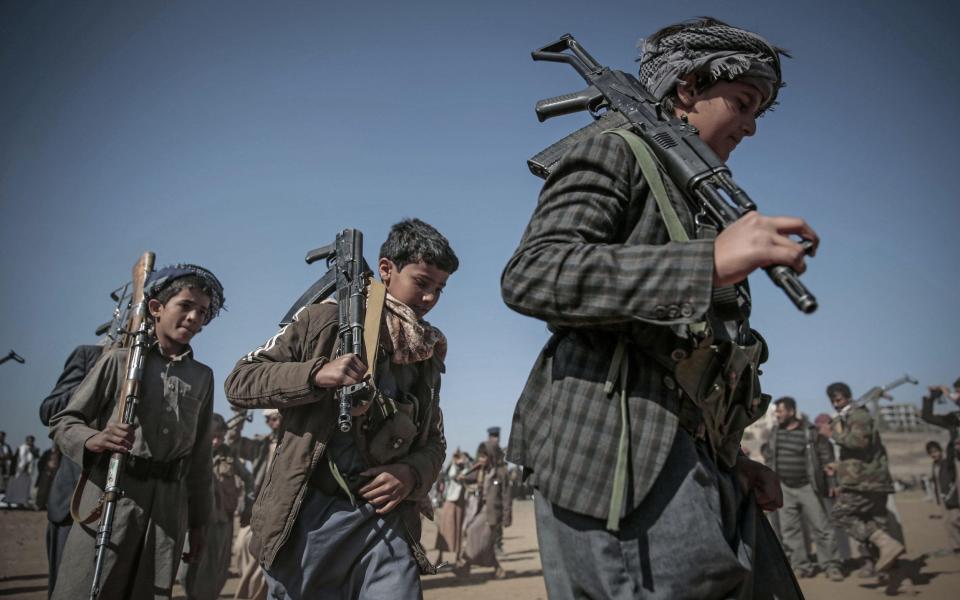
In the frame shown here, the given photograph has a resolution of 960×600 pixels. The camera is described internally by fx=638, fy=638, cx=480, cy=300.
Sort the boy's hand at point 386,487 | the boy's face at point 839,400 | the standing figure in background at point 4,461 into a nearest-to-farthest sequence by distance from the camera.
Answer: the boy's hand at point 386,487
the boy's face at point 839,400
the standing figure in background at point 4,461

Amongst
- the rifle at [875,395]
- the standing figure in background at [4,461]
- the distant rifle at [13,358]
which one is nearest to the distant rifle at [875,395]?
the rifle at [875,395]

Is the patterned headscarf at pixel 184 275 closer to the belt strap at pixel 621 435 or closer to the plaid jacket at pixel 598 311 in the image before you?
the plaid jacket at pixel 598 311

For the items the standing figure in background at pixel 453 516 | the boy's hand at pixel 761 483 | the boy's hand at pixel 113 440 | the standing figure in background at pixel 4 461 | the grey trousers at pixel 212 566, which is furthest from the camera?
the standing figure in background at pixel 4 461

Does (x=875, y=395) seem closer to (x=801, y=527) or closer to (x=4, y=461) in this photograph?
(x=801, y=527)

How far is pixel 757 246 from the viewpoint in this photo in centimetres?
124

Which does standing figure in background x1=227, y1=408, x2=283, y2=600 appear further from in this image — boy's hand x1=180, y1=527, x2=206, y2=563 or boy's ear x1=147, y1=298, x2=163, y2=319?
boy's ear x1=147, y1=298, x2=163, y2=319

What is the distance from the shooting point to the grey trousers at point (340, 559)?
2.69 metres

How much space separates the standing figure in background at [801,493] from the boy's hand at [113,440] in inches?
390

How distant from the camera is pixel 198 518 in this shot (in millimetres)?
3986

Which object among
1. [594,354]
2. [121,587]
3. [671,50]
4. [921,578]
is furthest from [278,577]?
[921,578]

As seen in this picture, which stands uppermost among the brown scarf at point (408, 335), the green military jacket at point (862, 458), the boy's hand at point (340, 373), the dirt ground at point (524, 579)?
the brown scarf at point (408, 335)

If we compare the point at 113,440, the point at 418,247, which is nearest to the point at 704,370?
the point at 418,247

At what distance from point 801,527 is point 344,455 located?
10.5m

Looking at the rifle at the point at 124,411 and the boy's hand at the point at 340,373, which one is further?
the rifle at the point at 124,411
